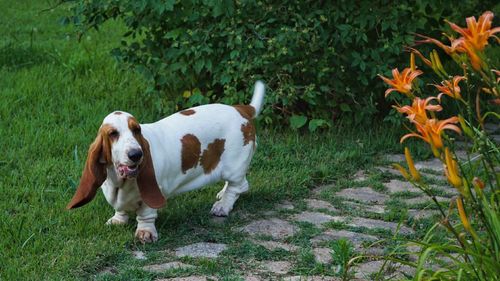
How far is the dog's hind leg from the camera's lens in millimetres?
4836

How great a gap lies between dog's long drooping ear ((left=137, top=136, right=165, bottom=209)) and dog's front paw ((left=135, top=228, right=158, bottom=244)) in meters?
0.18

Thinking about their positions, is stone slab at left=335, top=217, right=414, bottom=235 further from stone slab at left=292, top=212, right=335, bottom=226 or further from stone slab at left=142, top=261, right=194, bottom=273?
stone slab at left=142, top=261, right=194, bottom=273

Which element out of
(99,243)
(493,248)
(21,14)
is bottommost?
(99,243)

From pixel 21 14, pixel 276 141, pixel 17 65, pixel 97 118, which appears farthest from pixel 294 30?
pixel 21 14

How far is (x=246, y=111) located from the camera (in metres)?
5.09

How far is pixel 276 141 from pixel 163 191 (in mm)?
1739

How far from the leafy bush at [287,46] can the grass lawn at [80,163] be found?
254 mm

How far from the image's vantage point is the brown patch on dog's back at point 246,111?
503 cm

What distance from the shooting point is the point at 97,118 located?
21.0 ft

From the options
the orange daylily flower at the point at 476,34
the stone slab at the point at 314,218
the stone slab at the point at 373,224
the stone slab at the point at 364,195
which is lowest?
the stone slab at the point at 314,218

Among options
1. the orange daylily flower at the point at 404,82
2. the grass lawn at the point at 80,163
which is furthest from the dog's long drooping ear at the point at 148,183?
the orange daylily flower at the point at 404,82

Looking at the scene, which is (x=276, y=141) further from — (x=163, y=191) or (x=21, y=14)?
(x=21, y=14)

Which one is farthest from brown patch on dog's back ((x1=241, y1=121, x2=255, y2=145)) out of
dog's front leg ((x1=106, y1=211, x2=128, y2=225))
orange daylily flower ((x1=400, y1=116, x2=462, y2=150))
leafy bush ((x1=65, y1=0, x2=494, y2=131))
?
orange daylily flower ((x1=400, y1=116, x2=462, y2=150))

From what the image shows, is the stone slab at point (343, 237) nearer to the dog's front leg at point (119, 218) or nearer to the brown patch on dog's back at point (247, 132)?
the brown patch on dog's back at point (247, 132)
